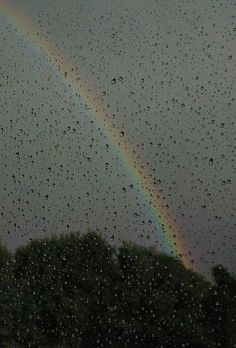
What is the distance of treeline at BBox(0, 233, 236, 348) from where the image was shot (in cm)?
2177

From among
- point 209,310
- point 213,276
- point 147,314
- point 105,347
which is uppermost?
point 213,276

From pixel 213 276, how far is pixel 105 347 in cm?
524

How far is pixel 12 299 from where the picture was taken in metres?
20.6

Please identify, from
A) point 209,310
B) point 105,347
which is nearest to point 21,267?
point 105,347

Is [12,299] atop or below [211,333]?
below

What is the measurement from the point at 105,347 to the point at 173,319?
255 centimetres

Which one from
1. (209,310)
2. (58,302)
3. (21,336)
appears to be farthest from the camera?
(209,310)

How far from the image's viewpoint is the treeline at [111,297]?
21766 millimetres

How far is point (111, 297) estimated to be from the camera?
23016 millimetres

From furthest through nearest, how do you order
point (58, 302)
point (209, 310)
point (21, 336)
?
point (209, 310) → point (58, 302) → point (21, 336)

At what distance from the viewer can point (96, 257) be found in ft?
77.7

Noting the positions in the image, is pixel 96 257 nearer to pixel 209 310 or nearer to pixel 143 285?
pixel 143 285

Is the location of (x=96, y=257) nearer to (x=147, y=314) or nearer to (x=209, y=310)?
(x=147, y=314)

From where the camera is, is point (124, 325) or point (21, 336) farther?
point (124, 325)
